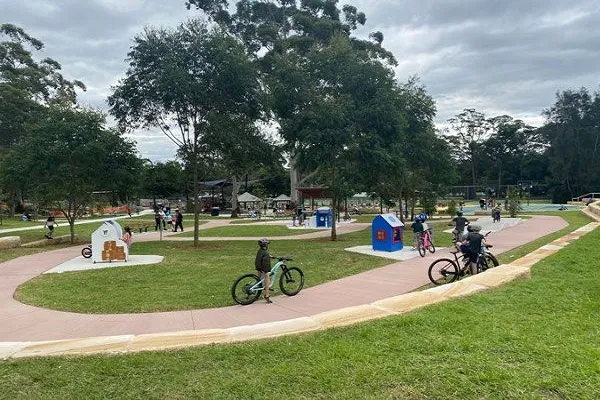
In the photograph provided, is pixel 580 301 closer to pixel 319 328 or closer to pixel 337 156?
pixel 319 328

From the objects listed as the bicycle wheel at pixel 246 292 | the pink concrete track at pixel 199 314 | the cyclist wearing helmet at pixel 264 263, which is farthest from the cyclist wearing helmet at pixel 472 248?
the bicycle wheel at pixel 246 292

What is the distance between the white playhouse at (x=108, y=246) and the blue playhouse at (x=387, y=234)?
836 centimetres

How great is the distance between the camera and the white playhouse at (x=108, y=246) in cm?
1523

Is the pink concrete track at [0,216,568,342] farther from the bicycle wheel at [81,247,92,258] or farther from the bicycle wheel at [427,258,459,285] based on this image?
the bicycle wheel at [81,247,92,258]

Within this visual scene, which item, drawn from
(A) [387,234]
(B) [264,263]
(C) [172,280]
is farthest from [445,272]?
(C) [172,280]

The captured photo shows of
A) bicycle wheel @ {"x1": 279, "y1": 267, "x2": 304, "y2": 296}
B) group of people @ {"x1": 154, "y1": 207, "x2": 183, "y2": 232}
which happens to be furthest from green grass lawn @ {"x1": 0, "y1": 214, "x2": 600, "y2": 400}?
group of people @ {"x1": 154, "y1": 207, "x2": 183, "y2": 232}

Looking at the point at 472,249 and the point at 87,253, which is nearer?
the point at 472,249

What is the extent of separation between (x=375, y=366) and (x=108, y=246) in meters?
12.4

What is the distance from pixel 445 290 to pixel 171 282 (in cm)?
636

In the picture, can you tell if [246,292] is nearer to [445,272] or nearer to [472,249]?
[445,272]

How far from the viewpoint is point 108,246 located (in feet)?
50.3

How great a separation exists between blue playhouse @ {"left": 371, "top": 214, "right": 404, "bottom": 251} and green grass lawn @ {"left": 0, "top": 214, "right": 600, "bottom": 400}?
377 inches

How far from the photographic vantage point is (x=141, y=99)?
66.6 feet

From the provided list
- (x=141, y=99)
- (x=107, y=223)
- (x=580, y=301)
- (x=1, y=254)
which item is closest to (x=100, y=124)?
(x=141, y=99)
